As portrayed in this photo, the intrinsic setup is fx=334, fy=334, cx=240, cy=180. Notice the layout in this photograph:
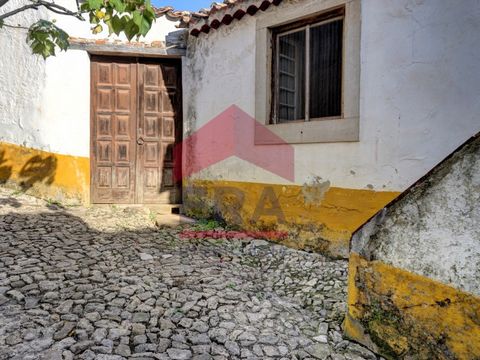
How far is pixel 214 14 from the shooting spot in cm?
485

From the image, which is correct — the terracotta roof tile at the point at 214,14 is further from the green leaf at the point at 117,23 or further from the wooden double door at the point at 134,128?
the green leaf at the point at 117,23

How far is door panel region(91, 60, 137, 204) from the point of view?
5.76 meters

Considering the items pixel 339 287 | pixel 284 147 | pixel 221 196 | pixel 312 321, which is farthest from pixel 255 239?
pixel 312 321

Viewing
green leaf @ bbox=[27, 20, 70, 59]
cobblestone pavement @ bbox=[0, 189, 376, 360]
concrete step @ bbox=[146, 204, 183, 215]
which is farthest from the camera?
concrete step @ bbox=[146, 204, 183, 215]

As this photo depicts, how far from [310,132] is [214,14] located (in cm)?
238

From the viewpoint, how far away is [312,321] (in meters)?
2.53

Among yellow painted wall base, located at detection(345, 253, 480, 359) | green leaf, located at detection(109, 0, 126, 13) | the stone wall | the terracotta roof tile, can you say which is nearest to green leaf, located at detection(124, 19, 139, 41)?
green leaf, located at detection(109, 0, 126, 13)

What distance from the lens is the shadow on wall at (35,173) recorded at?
5480mm

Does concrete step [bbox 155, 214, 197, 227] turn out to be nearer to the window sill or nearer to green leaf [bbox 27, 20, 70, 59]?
the window sill

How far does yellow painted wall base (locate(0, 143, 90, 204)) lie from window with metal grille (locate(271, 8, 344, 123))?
342 centimetres

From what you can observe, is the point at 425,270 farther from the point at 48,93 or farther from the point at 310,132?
the point at 48,93

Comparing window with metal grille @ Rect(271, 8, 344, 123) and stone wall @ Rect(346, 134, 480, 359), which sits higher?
window with metal grille @ Rect(271, 8, 344, 123)

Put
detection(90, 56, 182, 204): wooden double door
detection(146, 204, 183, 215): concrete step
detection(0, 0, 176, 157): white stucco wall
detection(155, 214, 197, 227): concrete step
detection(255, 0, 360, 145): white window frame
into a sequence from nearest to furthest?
detection(255, 0, 360, 145): white window frame, detection(155, 214, 197, 227): concrete step, detection(0, 0, 176, 157): white stucco wall, detection(146, 204, 183, 215): concrete step, detection(90, 56, 182, 204): wooden double door

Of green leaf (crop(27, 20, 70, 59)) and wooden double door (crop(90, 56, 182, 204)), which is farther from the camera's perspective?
wooden double door (crop(90, 56, 182, 204))
